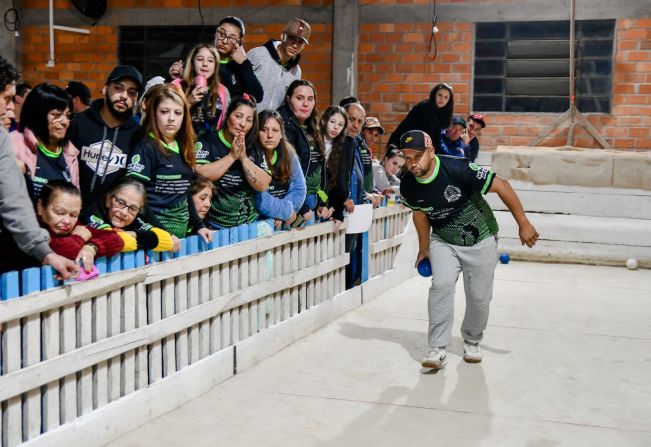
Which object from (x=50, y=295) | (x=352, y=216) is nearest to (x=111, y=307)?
(x=50, y=295)

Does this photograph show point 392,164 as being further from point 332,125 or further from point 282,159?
point 282,159

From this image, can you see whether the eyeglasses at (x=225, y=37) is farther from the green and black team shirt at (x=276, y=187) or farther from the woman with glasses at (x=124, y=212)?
the woman with glasses at (x=124, y=212)

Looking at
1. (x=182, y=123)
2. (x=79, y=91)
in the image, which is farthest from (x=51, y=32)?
(x=182, y=123)

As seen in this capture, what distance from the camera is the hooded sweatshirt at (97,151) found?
4.85 metres

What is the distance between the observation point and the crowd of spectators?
12.8 ft

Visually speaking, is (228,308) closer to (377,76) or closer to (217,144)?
(217,144)

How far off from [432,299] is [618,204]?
5614 millimetres

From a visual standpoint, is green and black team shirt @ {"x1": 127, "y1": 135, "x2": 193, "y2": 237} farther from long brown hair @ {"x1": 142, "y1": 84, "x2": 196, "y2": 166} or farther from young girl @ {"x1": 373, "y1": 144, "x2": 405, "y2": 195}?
young girl @ {"x1": 373, "y1": 144, "x2": 405, "y2": 195}

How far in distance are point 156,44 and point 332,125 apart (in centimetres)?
699

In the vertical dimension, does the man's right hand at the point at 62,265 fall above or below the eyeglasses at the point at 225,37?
below

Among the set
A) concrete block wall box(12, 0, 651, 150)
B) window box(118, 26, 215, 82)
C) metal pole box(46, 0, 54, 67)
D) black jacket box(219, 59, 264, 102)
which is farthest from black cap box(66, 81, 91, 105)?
window box(118, 26, 215, 82)

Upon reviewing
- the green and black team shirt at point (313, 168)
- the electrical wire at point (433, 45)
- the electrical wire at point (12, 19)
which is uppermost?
the electrical wire at point (12, 19)

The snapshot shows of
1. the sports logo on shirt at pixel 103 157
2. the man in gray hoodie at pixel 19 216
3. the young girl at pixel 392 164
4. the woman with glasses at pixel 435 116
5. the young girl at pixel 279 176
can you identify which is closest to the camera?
the man in gray hoodie at pixel 19 216

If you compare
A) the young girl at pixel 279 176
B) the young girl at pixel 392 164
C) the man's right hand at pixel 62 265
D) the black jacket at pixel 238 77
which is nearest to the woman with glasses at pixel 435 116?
the young girl at pixel 392 164
